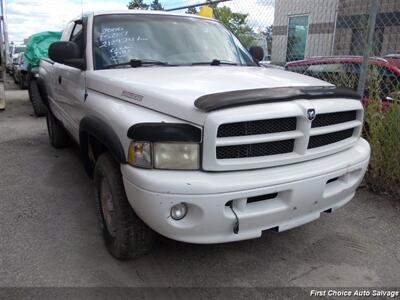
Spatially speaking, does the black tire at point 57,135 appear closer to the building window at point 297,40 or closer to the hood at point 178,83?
the hood at point 178,83

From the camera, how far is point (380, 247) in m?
3.32

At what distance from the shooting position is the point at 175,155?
234 centimetres

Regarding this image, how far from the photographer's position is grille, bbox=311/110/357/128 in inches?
108

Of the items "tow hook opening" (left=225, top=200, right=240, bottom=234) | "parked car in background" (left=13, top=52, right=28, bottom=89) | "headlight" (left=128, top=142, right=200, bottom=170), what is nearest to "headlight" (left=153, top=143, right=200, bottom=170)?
"headlight" (left=128, top=142, right=200, bottom=170)

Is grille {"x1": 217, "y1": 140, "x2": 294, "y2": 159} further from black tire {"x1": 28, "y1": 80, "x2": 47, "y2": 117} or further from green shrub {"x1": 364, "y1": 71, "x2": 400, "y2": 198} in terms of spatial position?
black tire {"x1": 28, "y1": 80, "x2": 47, "y2": 117}

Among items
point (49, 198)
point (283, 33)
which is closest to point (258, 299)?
point (49, 198)

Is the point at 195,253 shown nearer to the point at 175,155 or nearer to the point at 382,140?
the point at 175,155

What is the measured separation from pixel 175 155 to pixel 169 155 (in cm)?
3

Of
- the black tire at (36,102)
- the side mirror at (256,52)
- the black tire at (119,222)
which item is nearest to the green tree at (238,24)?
the side mirror at (256,52)

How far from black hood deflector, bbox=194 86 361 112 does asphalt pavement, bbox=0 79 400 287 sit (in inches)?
49.2

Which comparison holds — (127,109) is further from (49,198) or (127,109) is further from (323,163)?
(49,198)

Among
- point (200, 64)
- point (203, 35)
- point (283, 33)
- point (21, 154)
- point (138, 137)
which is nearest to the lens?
point (138, 137)

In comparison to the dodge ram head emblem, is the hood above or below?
above

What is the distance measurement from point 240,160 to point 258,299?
928 mm
